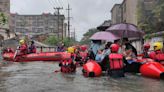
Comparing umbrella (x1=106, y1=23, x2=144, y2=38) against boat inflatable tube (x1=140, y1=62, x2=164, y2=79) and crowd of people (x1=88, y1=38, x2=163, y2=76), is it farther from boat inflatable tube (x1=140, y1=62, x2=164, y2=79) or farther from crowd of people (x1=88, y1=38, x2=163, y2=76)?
boat inflatable tube (x1=140, y1=62, x2=164, y2=79)

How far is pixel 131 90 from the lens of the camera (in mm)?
11859

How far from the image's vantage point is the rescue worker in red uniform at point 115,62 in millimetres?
14680

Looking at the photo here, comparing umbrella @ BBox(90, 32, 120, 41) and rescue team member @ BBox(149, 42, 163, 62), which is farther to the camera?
umbrella @ BBox(90, 32, 120, 41)

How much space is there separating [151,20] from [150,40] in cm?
1551

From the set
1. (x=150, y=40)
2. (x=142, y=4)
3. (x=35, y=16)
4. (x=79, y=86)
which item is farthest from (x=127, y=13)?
(x=35, y=16)

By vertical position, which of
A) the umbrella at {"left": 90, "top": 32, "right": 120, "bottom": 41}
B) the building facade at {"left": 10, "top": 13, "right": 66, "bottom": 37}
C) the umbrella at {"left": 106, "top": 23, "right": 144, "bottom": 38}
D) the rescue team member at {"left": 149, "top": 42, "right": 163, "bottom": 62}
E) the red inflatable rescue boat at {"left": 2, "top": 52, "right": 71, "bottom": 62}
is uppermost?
the building facade at {"left": 10, "top": 13, "right": 66, "bottom": 37}

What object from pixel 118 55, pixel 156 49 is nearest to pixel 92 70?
pixel 118 55

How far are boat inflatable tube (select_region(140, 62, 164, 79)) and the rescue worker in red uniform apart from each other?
1.29 metres

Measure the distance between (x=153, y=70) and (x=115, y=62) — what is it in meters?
1.73

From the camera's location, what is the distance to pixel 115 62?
14.8 metres

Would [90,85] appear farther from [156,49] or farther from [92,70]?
[156,49]

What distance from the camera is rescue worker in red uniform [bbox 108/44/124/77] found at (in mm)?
14680

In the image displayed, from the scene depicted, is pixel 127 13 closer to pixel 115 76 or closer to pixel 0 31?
pixel 0 31

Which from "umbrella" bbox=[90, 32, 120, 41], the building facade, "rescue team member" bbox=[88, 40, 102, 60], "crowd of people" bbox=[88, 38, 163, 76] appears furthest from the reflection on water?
the building facade
